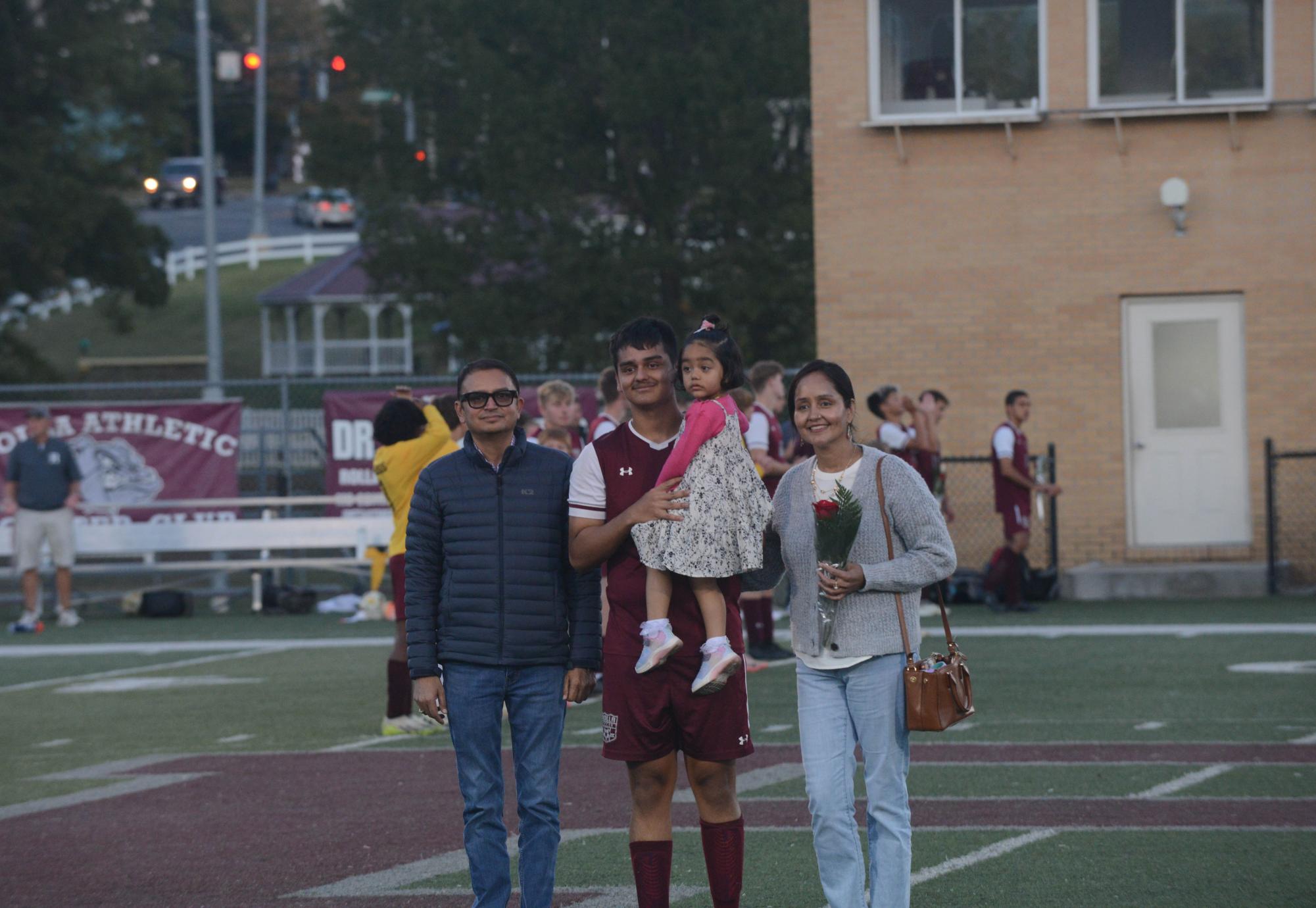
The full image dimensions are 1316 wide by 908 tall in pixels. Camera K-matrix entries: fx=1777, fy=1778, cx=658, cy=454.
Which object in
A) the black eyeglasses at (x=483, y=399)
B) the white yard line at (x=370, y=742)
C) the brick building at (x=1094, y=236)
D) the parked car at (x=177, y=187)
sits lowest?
the white yard line at (x=370, y=742)

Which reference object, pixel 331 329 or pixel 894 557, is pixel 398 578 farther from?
pixel 331 329

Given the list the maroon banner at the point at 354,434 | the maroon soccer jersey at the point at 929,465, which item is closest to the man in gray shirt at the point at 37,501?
the maroon banner at the point at 354,434

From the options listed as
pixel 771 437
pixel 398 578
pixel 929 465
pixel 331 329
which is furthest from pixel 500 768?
pixel 331 329

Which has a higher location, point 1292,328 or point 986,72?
point 986,72

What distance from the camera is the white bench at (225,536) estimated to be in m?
19.9

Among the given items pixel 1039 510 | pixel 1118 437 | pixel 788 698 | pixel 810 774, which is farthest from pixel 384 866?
pixel 1118 437

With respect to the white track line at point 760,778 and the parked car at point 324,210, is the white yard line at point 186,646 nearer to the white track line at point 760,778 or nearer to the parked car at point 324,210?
the white track line at point 760,778

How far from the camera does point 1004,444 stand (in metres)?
16.8

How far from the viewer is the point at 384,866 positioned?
24.2 ft

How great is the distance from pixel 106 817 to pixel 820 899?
3.89 m

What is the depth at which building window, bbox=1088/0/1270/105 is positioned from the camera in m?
19.2

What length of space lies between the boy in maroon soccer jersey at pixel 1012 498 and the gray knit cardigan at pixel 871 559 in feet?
36.8

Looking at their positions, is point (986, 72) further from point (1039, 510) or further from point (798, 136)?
point (798, 136)

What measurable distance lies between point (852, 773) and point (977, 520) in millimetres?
14123
